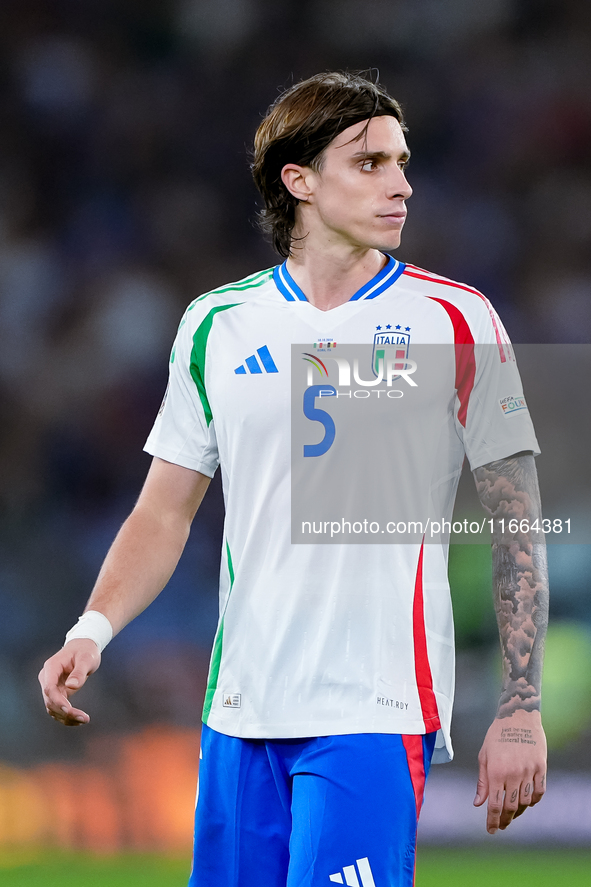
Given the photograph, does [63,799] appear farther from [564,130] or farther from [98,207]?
[564,130]

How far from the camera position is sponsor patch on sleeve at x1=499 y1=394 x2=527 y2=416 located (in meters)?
1.81

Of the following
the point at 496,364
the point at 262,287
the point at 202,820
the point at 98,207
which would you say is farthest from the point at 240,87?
the point at 202,820

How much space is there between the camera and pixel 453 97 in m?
4.52

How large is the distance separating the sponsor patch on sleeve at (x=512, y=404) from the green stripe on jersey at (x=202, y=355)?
22.1 inches

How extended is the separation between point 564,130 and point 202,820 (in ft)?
12.0

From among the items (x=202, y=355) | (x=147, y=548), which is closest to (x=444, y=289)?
(x=202, y=355)

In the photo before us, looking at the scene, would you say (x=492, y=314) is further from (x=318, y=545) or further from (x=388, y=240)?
(x=318, y=545)

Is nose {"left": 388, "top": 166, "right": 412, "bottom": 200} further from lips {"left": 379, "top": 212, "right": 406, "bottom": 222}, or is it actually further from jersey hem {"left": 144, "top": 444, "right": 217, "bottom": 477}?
jersey hem {"left": 144, "top": 444, "right": 217, "bottom": 477}

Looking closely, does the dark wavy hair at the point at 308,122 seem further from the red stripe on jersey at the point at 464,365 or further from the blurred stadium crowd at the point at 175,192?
the blurred stadium crowd at the point at 175,192

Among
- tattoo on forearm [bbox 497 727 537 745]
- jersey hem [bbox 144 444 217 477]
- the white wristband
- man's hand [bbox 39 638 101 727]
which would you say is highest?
jersey hem [bbox 144 444 217 477]

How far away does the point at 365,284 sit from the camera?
77.5 inches

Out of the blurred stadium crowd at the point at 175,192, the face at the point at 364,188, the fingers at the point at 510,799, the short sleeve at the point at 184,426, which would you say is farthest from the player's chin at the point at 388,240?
the blurred stadium crowd at the point at 175,192

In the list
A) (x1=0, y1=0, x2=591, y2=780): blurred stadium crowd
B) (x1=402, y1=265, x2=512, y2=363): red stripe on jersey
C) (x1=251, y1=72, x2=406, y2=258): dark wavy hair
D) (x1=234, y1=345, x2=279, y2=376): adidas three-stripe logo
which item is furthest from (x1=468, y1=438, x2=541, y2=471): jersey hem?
(x1=0, y1=0, x2=591, y2=780): blurred stadium crowd

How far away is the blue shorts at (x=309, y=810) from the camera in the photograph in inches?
63.0
